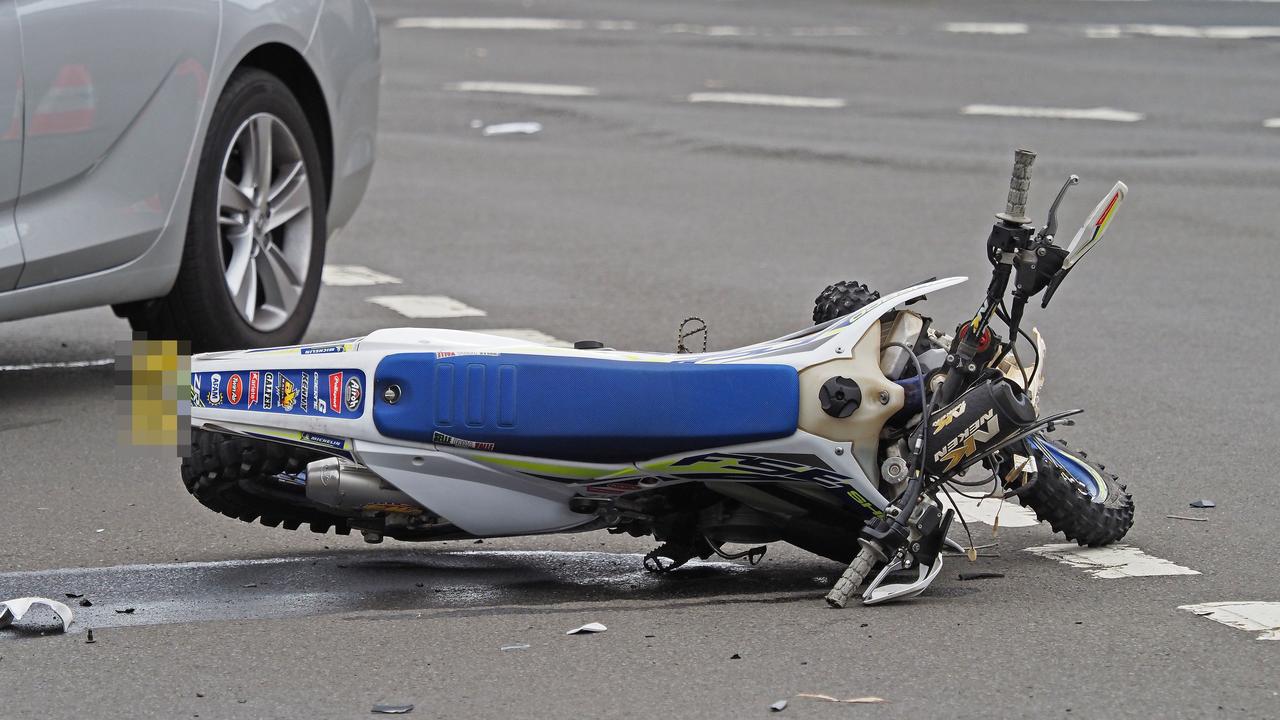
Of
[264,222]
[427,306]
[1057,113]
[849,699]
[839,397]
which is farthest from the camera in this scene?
[1057,113]

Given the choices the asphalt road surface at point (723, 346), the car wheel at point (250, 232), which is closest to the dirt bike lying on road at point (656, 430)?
the asphalt road surface at point (723, 346)

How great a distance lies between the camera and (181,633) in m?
4.31

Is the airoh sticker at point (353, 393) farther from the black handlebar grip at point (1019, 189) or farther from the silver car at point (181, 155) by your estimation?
the silver car at point (181, 155)

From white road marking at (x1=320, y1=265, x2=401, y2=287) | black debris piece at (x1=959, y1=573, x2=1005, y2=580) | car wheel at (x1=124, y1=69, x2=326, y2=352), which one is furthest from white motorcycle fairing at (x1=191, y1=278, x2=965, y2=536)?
white road marking at (x1=320, y1=265, x2=401, y2=287)

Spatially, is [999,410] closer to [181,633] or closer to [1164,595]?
[1164,595]

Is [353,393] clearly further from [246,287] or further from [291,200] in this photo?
[291,200]

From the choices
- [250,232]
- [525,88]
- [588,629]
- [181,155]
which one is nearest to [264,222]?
[250,232]

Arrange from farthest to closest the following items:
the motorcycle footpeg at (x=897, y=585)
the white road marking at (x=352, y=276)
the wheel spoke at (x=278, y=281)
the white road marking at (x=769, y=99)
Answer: the white road marking at (x=769, y=99), the white road marking at (x=352, y=276), the wheel spoke at (x=278, y=281), the motorcycle footpeg at (x=897, y=585)

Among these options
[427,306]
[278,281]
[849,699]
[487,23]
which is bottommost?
[849,699]

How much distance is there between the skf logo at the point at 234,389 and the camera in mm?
4570

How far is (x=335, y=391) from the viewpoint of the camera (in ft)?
14.8

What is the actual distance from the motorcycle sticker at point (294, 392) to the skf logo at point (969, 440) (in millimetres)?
1375

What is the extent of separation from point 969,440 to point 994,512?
1.08m

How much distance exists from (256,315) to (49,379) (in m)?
0.82
